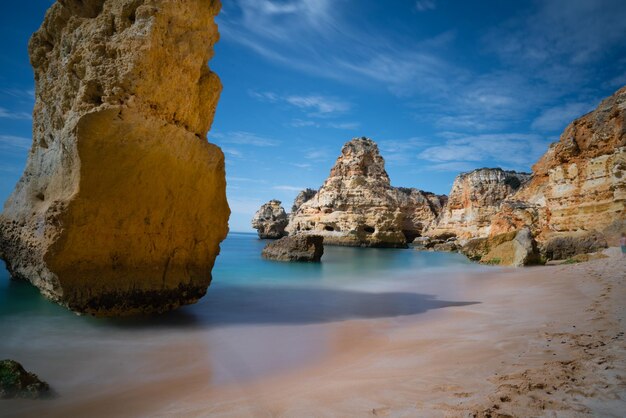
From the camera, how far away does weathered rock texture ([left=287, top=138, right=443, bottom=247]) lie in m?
41.2

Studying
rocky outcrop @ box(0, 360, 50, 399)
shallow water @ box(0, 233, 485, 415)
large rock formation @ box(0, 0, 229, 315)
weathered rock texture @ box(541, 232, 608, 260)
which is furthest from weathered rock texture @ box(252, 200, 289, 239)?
rocky outcrop @ box(0, 360, 50, 399)

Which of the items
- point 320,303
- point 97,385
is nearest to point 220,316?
point 320,303

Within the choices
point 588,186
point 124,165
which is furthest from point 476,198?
point 124,165

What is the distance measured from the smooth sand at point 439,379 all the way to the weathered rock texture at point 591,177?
12.3 meters

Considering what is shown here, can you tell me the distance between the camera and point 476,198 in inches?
1759

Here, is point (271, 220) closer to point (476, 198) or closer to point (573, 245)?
point (476, 198)

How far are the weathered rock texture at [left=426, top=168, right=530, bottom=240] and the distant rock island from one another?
0.39 ft

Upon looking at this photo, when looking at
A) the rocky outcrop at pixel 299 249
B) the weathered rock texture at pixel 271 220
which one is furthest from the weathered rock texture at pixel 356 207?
the rocky outcrop at pixel 299 249

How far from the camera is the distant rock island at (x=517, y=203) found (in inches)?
587

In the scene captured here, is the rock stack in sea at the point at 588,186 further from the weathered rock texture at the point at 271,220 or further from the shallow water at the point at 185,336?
the weathered rock texture at the point at 271,220

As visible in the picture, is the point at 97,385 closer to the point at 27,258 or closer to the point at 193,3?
the point at 27,258

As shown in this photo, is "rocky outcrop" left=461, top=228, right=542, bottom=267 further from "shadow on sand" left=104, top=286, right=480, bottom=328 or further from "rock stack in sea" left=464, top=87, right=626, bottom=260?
"shadow on sand" left=104, top=286, right=480, bottom=328

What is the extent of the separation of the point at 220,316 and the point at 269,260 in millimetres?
13510

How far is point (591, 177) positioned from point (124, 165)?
18.6 metres
